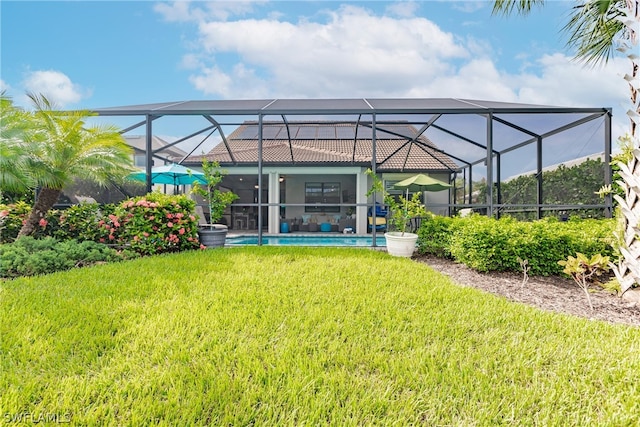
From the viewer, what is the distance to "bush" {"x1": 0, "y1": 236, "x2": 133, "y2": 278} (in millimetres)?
4258

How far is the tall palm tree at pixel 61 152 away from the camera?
5473 mm

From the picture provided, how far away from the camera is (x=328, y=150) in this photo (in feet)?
43.2

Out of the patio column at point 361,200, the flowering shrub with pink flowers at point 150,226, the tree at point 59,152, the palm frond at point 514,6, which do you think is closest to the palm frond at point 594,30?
the palm frond at point 514,6

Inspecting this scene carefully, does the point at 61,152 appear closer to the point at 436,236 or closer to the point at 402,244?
the point at 402,244

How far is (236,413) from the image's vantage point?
163cm

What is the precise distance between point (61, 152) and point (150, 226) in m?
2.24

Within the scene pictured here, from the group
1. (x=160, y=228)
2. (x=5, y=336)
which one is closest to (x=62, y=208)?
(x=160, y=228)

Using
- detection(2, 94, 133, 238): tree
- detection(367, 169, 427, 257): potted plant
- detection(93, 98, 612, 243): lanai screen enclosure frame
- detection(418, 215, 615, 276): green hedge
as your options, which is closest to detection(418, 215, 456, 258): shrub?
detection(367, 169, 427, 257): potted plant

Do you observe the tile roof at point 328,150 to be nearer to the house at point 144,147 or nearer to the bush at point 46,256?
the house at point 144,147

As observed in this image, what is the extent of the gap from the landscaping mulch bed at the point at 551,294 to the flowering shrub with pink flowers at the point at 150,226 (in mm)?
5485

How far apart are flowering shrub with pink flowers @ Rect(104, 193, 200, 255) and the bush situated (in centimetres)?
46

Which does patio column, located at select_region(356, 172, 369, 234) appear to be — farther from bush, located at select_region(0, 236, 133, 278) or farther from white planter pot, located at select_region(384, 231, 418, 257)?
bush, located at select_region(0, 236, 133, 278)

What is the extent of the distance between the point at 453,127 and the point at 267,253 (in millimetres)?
7161

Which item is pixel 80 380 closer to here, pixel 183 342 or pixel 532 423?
pixel 183 342
